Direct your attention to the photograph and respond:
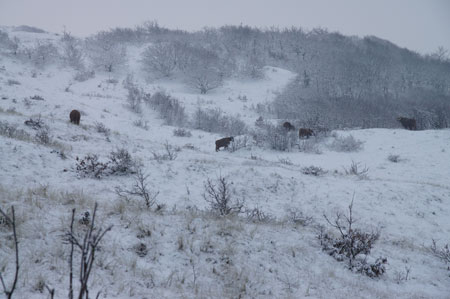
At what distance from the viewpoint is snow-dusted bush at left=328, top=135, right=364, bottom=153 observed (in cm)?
1534

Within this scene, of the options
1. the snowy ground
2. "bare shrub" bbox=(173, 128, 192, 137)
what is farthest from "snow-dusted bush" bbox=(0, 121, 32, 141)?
"bare shrub" bbox=(173, 128, 192, 137)

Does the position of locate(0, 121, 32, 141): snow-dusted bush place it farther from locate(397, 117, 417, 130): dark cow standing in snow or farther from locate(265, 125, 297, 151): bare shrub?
locate(397, 117, 417, 130): dark cow standing in snow

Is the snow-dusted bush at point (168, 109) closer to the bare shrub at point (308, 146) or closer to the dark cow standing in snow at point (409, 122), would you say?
the bare shrub at point (308, 146)

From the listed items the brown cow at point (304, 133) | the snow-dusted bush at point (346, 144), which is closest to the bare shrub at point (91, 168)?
the brown cow at point (304, 133)

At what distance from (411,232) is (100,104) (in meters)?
20.7

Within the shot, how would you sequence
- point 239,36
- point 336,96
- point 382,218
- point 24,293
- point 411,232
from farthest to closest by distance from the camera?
1. point 239,36
2. point 336,96
3. point 382,218
4. point 411,232
5. point 24,293

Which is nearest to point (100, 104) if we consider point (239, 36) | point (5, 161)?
point (5, 161)

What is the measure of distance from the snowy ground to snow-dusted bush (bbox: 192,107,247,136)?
14.9 ft

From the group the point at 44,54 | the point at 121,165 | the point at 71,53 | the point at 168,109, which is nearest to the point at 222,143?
the point at 121,165

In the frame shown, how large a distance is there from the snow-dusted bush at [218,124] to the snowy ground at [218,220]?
4.53 metres

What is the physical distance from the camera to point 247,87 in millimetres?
32594

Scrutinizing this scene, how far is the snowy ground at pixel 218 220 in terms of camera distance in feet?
8.91

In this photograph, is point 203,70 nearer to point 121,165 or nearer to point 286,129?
point 286,129

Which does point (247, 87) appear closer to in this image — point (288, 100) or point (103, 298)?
point (288, 100)
